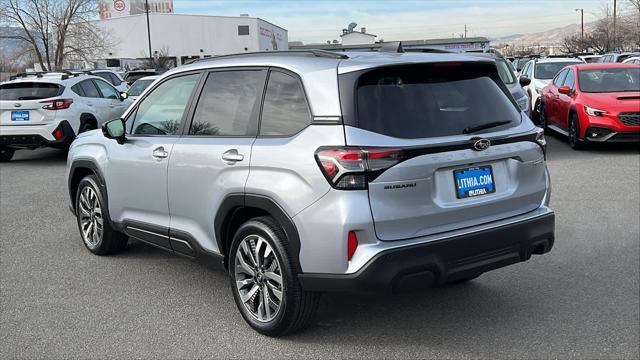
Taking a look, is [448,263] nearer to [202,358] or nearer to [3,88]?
[202,358]

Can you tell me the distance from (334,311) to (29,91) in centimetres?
965

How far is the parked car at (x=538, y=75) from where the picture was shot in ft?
51.3

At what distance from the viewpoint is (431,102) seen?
3799 millimetres

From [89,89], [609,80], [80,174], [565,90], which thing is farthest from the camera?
[89,89]

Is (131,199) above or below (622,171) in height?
above

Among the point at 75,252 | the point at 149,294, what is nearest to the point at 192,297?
the point at 149,294

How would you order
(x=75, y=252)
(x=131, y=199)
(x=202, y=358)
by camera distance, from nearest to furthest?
(x=202, y=358)
(x=131, y=199)
(x=75, y=252)

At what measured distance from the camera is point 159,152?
482 centimetres

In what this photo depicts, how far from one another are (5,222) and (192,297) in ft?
12.3

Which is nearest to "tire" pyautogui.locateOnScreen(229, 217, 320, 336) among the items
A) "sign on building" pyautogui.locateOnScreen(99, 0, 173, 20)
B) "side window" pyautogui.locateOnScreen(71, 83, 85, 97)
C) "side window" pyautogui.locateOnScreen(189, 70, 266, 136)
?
"side window" pyautogui.locateOnScreen(189, 70, 266, 136)

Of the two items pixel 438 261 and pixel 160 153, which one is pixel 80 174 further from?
pixel 438 261

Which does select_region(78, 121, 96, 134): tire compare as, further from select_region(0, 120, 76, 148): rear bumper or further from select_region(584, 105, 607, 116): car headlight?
select_region(584, 105, 607, 116): car headlight

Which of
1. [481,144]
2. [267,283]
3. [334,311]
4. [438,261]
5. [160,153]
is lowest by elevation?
[334,311]

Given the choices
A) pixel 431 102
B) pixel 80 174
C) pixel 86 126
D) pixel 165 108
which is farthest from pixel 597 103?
pixel 86 126
